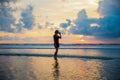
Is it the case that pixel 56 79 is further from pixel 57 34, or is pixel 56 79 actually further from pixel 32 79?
pixel 57 34

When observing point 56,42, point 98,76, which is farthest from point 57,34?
point 98,76

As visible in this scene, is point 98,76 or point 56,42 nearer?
point 98,76

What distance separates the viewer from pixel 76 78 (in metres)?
12.3

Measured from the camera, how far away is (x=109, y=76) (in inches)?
498

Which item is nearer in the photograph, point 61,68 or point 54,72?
point 54,72

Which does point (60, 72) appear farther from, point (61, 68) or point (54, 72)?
point (61, 68)

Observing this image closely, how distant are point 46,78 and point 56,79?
561 mm

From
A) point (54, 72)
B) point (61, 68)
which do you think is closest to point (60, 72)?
point (54, 72)

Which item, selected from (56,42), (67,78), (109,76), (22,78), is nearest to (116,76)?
(109,76)

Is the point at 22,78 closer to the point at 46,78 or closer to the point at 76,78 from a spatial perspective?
the point at 46,78

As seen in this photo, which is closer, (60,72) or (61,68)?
(60,72)

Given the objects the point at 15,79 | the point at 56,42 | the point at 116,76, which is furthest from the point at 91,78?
the point at 56,42

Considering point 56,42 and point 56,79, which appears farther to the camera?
point 56,42

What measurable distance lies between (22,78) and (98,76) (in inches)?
136
